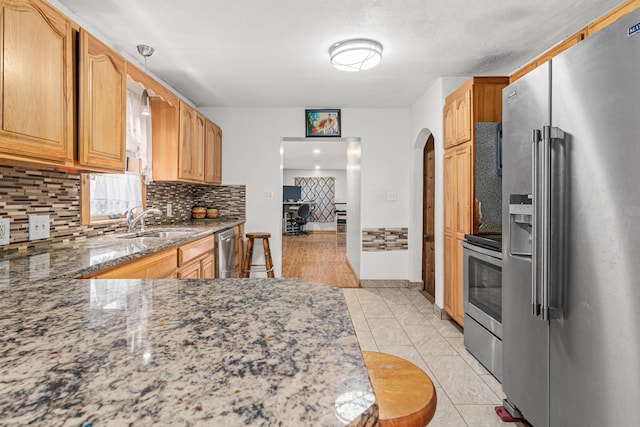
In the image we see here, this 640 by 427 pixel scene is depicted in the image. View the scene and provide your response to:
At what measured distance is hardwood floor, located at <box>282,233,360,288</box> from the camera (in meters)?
4.93

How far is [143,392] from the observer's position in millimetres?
441

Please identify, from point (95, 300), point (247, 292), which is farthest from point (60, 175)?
point (247, 292)

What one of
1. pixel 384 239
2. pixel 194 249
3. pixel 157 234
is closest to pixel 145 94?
pixel 157 234

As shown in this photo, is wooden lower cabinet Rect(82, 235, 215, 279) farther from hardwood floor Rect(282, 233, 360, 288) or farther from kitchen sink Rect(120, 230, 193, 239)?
hardwood floor Rect(282, 233, 360, 288)

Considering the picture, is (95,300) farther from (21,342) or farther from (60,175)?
(60,175)

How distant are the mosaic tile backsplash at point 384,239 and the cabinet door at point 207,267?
6.31ft

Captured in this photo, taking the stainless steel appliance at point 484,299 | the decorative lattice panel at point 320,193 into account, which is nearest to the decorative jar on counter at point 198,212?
the stainless steel appliance at point 484,299

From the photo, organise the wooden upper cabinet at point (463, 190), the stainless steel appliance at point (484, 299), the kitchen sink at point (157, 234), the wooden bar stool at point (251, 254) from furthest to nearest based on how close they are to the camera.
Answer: the wooden bar stool at point (251, 254), the wooden upper cabinet at point (463, 190), the kitchen sink at point (157, 234), the stainless steel appliance at point (484, 299)

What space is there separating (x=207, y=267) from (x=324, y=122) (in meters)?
2.31

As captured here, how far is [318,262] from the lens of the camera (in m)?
6.36

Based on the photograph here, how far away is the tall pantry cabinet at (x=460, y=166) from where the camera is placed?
8.91 feet

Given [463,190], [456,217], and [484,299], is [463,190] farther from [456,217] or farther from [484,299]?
[484,299]

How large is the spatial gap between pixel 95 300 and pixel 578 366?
63.3 inches

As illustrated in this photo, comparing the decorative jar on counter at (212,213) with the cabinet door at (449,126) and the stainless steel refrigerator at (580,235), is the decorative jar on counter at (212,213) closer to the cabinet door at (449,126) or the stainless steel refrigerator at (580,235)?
the cabinet door at (449,126)
